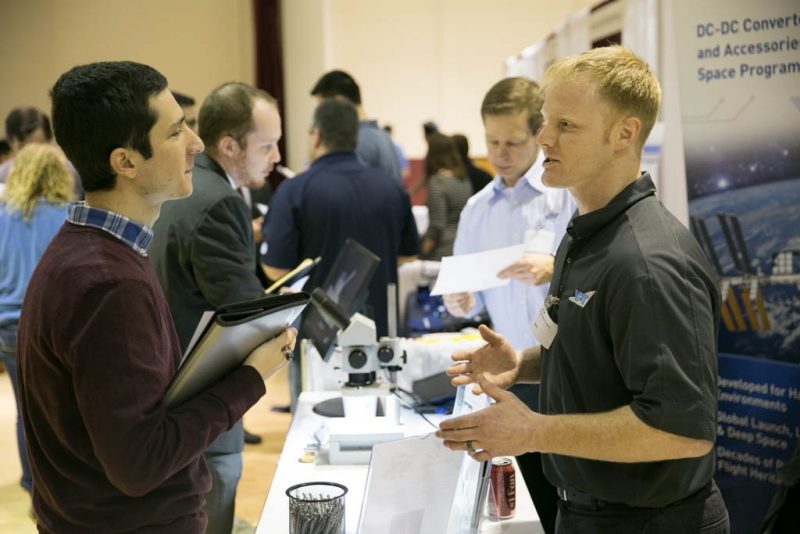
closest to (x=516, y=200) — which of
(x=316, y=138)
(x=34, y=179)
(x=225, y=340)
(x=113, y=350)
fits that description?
(x=316, y=138)

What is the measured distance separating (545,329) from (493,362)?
0.88ft

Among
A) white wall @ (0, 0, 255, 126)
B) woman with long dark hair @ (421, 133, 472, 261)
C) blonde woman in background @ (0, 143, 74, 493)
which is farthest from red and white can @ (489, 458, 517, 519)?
white wall @ (0, 0, 255, 126)

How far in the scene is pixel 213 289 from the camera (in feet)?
8.11

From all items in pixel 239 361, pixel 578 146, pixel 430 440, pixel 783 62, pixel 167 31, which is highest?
pixel 167 31

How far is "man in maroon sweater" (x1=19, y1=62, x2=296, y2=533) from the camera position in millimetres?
1271

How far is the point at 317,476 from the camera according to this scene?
220 centimetres

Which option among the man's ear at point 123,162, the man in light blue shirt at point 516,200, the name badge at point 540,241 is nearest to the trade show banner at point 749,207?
the man in light blue shirt at point 516,200

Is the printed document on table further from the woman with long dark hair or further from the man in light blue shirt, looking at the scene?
the woman with long dark hair

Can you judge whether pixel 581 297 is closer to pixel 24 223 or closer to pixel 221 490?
pixel 221 490

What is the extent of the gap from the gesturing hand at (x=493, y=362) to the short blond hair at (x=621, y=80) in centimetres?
54

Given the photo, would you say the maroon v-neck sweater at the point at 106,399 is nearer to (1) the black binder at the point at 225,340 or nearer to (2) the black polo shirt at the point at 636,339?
(1) the black binder at the point at 225,340

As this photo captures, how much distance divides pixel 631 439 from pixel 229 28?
878cm

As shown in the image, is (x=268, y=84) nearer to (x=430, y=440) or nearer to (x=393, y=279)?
(x=393, y=279)

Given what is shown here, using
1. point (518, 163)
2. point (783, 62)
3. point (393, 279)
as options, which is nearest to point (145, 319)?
point (518, 163)
